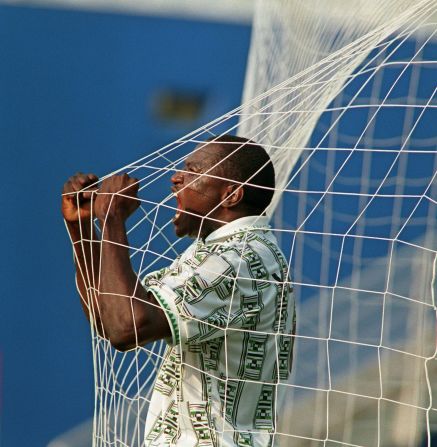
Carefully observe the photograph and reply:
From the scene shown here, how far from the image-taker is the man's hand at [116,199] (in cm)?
276

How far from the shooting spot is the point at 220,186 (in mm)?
2910

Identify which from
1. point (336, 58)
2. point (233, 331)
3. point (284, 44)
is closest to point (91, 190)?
point (233, 331)

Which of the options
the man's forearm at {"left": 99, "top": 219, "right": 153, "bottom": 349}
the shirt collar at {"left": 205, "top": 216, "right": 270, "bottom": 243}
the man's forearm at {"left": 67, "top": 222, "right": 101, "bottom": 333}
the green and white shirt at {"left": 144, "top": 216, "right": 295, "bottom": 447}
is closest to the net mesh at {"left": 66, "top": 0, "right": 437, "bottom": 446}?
the green and white shirt at {"left": 144, "top": 216, "right": 295, "bottom": 447}

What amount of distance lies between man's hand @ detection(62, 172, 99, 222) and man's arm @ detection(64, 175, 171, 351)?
0.35 ft

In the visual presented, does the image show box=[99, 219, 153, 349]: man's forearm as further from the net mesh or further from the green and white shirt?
the net mesh

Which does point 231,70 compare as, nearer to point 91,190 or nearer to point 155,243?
point 155,243

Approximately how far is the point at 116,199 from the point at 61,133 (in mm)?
5300

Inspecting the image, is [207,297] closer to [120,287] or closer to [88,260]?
[120,287]

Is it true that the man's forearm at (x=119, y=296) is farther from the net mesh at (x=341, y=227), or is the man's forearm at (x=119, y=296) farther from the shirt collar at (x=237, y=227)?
the net mesh at (x=341, y=227)

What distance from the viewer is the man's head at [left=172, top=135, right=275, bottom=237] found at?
2.90 meters

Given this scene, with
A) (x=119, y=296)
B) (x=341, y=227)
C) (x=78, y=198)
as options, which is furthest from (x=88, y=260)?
(x=341, y=227)

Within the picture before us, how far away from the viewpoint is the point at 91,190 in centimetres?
292

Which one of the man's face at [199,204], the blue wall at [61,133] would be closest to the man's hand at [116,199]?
the man's face at [199,204]

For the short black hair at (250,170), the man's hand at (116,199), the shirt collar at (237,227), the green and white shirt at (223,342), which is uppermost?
the short black hair at (250,170)
